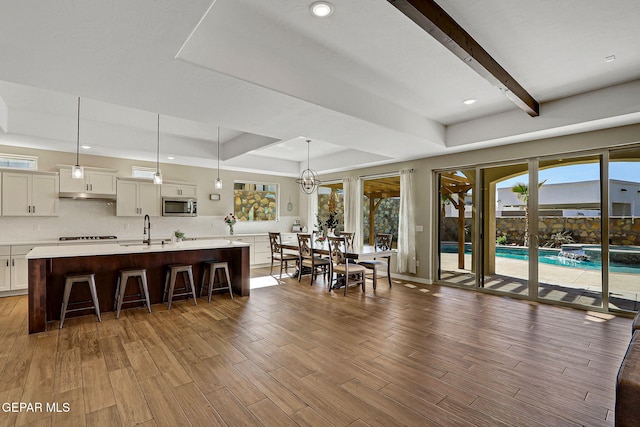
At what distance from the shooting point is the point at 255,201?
844 centimetres

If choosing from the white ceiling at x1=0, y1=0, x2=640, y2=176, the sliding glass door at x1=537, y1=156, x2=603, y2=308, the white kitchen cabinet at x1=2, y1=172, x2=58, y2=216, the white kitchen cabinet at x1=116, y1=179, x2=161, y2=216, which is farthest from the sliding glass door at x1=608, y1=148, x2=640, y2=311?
the white kitchen cabinet at x1=2, y1=172, x2=58, y2=216

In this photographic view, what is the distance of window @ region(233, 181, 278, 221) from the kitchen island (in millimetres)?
2999

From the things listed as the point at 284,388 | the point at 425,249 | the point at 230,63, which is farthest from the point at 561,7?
the point at 425,249

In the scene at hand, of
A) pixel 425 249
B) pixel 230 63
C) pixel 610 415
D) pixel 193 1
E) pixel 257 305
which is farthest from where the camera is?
pixel 425 249

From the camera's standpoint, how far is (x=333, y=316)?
13.1 feet

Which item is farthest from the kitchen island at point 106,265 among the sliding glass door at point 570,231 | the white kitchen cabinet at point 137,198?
the sliding glass door at point 570,231

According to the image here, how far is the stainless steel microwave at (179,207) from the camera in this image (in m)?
6.43

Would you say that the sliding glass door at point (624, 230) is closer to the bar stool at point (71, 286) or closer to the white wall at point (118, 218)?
the bar stool at point (71, 286)

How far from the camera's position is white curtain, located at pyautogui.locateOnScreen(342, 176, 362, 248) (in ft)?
24.0

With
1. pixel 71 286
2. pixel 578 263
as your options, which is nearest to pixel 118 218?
pixel 71 286

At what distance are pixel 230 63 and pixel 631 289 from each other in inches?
224

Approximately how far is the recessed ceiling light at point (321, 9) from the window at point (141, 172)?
5.61 m

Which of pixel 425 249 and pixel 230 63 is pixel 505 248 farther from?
pixel 230 63

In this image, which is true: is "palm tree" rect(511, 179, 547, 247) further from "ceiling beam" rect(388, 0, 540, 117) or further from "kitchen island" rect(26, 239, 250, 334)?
"kitchen island" rect(26, 239, 250, 334)
